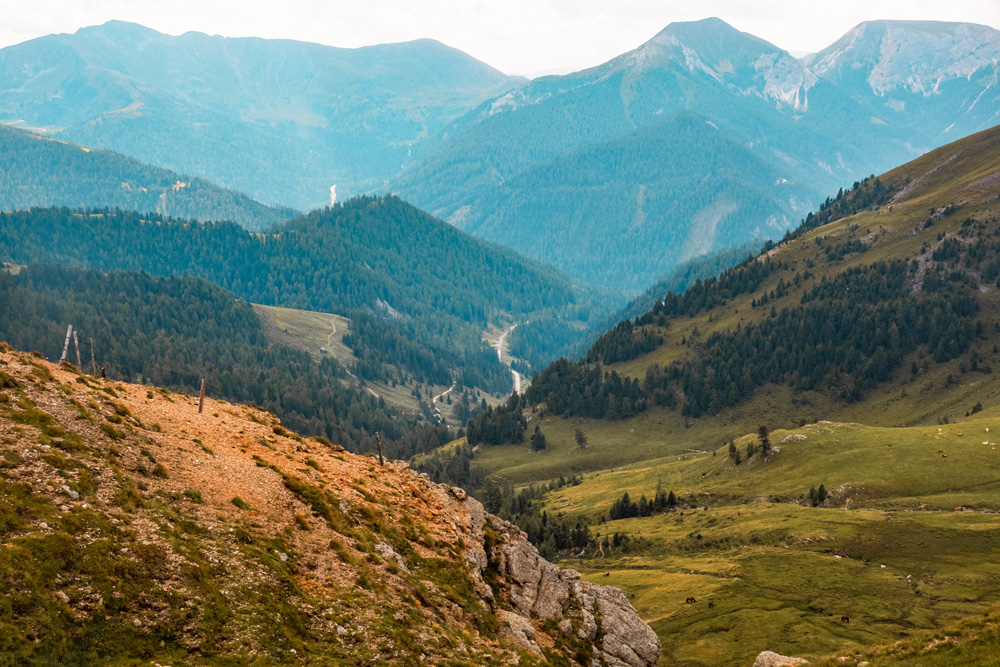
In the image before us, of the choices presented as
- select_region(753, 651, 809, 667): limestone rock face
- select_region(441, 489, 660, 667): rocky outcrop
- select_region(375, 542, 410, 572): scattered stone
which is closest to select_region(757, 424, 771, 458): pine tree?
select_region(441, 489, 660, 667): rocky outcrop

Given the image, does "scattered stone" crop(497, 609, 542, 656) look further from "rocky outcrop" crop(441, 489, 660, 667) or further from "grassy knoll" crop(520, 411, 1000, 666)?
"grassy knoll" crop(520, 411, 1000, 666)

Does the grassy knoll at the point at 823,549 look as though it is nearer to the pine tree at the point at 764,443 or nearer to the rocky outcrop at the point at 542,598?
the pine tree at the point at 764,443

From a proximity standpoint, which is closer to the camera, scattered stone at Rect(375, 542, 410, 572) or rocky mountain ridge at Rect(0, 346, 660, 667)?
rocky mountain ridge at Rect(0, 346, 660, 667)

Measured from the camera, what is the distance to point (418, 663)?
3784cm

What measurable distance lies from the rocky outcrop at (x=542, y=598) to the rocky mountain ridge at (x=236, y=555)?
0.17 m

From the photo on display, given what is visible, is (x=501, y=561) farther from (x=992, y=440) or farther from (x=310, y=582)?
(x=992, y=440)

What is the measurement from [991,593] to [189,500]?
79.0 metres

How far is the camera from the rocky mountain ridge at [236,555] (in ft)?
102

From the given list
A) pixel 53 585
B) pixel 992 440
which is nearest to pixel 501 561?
pixel 53 585

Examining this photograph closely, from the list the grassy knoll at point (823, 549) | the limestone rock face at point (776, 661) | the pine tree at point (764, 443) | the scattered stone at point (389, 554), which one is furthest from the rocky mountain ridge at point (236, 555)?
the pine tree at point (764, 443)

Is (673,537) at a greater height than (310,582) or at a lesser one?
lesser

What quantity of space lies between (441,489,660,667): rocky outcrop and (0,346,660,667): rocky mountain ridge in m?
0.17

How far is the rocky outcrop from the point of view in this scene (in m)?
53.2

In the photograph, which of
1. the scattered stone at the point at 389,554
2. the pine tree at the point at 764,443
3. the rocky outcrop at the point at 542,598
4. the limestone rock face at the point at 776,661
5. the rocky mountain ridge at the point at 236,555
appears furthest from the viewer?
the pine tree at the point at 764,443
